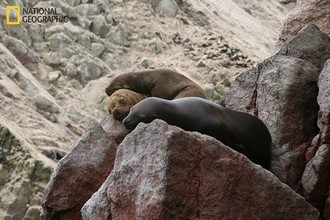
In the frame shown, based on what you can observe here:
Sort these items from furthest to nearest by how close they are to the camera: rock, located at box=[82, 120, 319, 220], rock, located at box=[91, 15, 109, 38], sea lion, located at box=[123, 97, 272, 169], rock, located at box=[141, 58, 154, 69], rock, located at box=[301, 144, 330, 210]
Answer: rock, located at box=[91, 15, 109, 38], rock, located at box=[141, 58, 154, 69], sea lion, located at box=[123, 97, 272, 169], rock, located at box=[301, 144, 330, 210], rock, located at box=[82, 120, 319, 220]

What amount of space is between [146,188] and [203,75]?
1142 cm

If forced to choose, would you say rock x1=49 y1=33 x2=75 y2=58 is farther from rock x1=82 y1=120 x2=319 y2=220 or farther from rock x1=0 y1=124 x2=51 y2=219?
rock x1=82 y1=120 x2=319 y2=220

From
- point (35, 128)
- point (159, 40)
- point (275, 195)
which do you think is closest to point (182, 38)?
point (159, 40)

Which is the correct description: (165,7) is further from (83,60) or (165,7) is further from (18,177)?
(18,177)

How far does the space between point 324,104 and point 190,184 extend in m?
1.74

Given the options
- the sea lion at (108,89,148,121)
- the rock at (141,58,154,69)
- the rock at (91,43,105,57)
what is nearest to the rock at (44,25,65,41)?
the rock at (91,43,105,57)

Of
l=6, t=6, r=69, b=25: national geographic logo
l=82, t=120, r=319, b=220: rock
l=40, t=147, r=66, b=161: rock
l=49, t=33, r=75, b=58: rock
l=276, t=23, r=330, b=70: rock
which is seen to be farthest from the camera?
l=49, t=33, r=75, b=58: rock

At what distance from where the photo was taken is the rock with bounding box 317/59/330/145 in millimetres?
6055

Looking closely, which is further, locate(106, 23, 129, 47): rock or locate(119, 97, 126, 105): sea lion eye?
locate(106, 23, 129, 47): rock

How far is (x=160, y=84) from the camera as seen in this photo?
8.57 m

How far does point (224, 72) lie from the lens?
16.3 meters

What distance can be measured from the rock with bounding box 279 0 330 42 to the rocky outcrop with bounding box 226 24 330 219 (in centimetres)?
96

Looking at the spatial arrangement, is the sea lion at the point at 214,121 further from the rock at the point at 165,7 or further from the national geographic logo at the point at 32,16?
the rock at the point at 165,7

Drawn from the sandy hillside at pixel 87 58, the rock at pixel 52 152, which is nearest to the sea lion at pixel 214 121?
the sandy hillside at pixel 87 58
